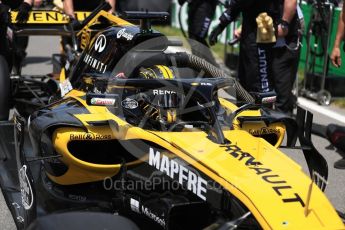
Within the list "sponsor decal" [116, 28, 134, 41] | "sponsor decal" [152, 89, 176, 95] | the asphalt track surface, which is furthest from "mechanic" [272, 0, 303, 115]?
"sponsor decal" [152, 89, 176, 95]

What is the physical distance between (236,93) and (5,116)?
217cm

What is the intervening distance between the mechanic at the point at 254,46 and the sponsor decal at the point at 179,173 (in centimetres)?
281

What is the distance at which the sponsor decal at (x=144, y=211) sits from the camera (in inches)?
115

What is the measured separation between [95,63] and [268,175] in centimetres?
181

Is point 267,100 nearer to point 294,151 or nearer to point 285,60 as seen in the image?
point 294,151

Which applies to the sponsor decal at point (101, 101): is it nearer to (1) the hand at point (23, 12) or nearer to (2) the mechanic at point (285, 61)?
(1) the hand at point (23, 12)

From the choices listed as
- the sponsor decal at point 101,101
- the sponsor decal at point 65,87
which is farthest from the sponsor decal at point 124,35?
the sponsor decal at point 101,101

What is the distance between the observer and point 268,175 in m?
2.75

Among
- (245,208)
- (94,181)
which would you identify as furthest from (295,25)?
(245,208)

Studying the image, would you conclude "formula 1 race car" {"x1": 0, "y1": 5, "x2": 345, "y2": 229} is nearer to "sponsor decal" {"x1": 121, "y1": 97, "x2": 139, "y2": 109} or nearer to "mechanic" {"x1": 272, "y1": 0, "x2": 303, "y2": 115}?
"sponsor decal" {"x1": 121, "y1": 97, "x2": 139, "y2": 109}

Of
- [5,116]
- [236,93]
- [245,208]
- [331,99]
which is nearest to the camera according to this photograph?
[245,208]

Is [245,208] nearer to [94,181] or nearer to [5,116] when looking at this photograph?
[94,181]

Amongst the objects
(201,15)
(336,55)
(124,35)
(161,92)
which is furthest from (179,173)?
(201,15)

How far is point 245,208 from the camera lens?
263 cm
